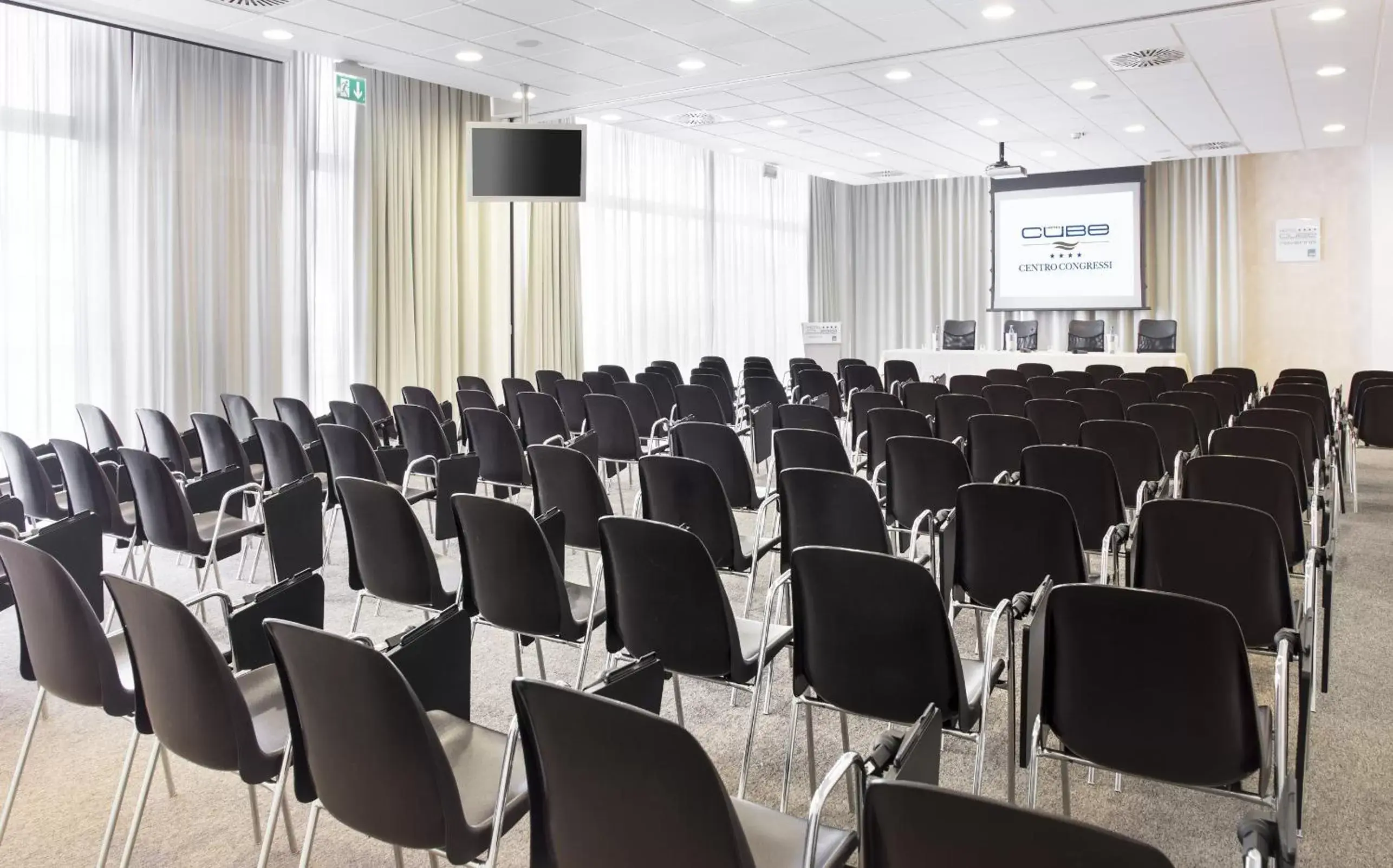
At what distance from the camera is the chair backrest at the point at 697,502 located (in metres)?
4.13

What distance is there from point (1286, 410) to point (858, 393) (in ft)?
8.59

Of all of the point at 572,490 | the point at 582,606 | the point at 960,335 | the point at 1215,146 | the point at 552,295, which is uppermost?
the point at 1215,146

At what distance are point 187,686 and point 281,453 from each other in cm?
340

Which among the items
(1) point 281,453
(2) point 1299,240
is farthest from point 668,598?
(2) point 1299,240

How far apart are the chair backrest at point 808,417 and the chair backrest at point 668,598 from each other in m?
3.08

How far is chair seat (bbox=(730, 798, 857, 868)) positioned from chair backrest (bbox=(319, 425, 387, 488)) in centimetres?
362

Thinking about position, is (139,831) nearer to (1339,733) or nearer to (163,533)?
(163,533)

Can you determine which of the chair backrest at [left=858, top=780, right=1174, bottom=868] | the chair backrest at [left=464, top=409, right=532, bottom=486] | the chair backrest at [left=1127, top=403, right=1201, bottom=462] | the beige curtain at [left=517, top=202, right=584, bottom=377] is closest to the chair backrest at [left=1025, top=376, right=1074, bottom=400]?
the chair backrest at [left=1127, top=403, right=1201, bottom=462]

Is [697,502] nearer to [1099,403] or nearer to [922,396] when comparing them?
[1099,403]

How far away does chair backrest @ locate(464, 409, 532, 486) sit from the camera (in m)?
5.91

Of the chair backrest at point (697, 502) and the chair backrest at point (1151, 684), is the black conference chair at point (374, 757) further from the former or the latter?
the chair backrest at point (697, 502)

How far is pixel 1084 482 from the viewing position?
435cm

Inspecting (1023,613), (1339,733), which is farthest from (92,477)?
(1339,733)

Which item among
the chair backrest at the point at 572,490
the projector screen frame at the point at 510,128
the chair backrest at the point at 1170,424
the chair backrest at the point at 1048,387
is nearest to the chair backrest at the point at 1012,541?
the chair backrest at the point at 572,490
